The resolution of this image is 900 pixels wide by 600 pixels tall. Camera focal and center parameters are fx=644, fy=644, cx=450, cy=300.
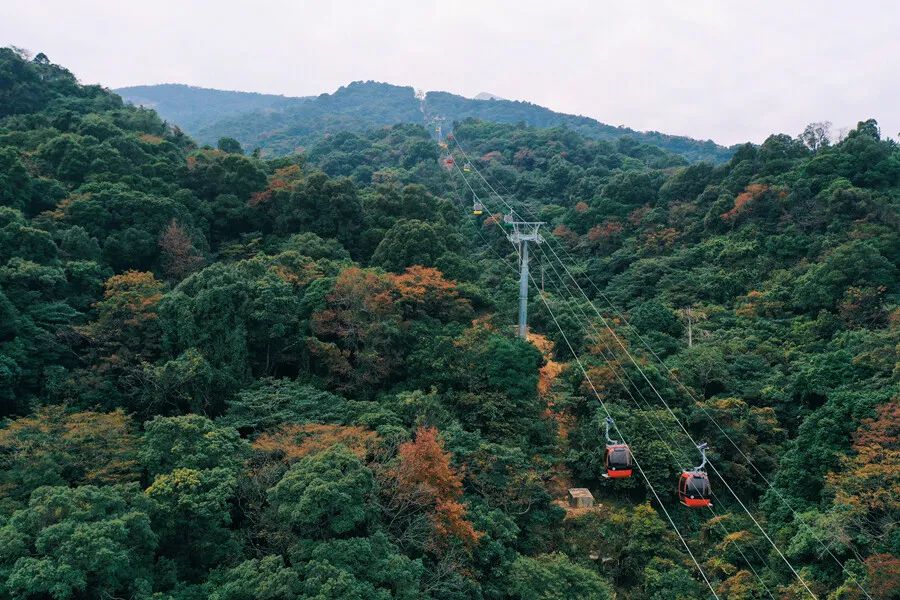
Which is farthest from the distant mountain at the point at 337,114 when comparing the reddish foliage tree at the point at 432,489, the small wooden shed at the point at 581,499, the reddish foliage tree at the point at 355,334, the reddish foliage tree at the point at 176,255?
the reddish foliage tree at the point at 432,489

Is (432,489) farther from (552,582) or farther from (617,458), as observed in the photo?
(617,458)

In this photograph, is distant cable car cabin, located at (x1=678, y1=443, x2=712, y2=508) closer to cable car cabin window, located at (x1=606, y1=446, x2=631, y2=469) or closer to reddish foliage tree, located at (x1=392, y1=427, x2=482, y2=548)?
cable car cabin window, located at (x1=606, y1=446, x2=631, y2=469)

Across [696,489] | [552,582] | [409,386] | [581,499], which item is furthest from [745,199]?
[552,582]

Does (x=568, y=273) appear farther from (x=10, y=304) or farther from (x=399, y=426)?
(x=10, y=304)

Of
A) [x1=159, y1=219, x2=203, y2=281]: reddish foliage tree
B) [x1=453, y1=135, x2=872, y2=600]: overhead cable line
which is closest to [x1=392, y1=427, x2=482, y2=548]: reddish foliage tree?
[x1=453, y1=135, x2=872, y2=600]: overhead cable line

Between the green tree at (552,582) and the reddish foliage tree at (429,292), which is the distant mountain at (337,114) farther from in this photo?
the green tree at (552,582)

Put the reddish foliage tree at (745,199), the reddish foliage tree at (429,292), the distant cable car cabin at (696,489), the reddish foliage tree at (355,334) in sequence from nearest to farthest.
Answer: the distant cable car cabin at (696,489) → the reddish foliage tree at (355,334) → the reddish foliage tree at (429,292) → the reddish foliage tree at (745,199)
